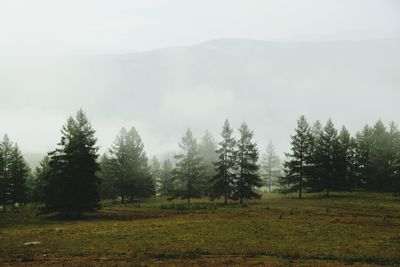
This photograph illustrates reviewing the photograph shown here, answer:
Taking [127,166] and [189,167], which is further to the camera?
[127,166]

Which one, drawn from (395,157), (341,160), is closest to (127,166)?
(341,160)

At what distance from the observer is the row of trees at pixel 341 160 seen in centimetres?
7369

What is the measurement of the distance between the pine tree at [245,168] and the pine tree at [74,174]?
2364 centimetres

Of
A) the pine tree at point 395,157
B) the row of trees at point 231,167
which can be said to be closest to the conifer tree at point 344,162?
the pine tree at point 395,157

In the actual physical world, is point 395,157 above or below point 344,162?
above

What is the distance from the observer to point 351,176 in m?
82.9

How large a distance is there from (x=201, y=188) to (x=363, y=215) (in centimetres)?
3703

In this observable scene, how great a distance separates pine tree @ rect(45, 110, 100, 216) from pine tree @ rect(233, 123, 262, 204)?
2364cm

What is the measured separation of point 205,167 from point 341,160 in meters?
26.4

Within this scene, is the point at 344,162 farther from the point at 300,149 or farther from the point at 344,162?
the point at 300,149

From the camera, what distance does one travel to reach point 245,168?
6600 centimetres

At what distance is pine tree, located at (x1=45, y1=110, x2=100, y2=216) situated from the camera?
5162cm

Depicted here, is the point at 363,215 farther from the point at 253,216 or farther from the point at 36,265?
the point at 36,265

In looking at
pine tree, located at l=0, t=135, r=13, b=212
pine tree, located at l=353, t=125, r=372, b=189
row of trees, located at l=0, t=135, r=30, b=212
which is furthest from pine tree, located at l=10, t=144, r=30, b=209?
pine tree, located at l=353, t=125, r=372, b=189
